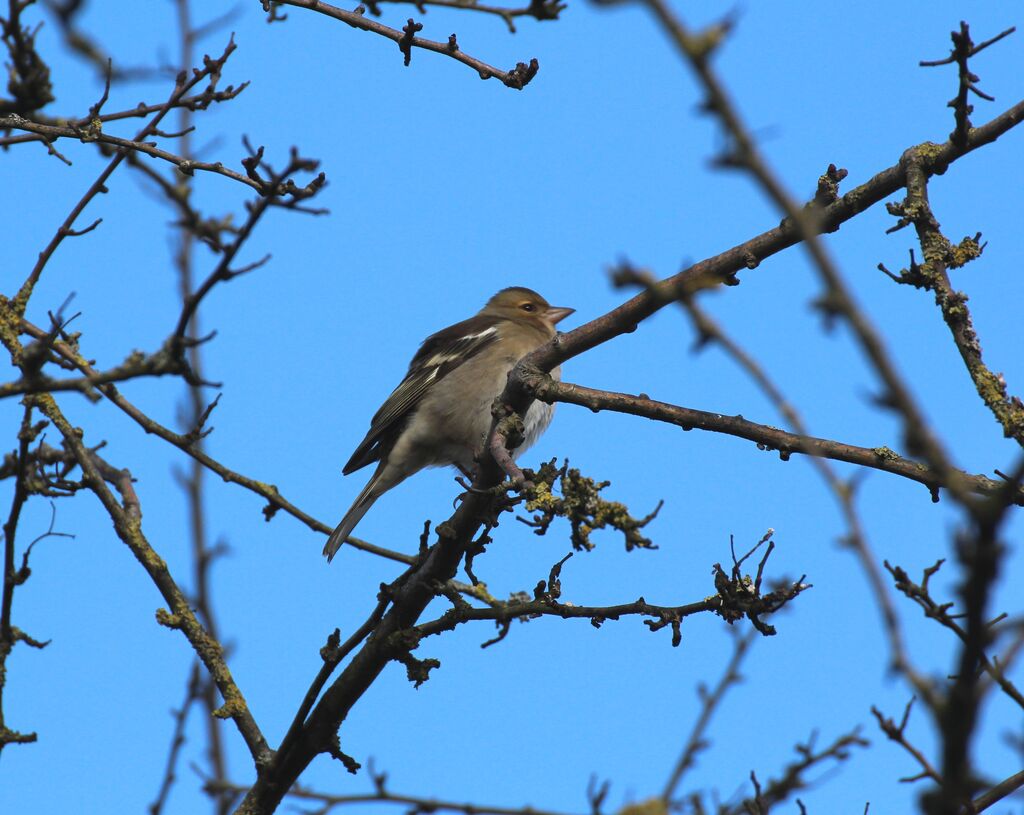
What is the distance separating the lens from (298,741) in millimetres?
4504

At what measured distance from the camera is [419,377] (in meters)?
8.69

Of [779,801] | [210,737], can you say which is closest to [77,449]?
[210,737]

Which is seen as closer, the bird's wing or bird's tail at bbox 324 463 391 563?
bird's tail at bbox 324 463 391 563

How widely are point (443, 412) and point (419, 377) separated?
1.80 ft

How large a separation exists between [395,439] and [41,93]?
5561 millimetres

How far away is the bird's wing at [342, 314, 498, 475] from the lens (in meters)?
8.48

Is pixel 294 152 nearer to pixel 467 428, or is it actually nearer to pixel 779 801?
pixel 779 801

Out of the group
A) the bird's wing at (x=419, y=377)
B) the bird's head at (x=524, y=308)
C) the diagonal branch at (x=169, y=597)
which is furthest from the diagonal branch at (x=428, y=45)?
the bird's head at (x=524, y=308)

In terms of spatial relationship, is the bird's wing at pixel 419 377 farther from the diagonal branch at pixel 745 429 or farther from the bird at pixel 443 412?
the diagonal branch at pixel 745 429

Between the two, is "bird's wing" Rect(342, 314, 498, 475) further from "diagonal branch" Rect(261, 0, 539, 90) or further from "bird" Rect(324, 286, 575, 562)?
"diagonal branch" Rect(261, 0, 539, 90)

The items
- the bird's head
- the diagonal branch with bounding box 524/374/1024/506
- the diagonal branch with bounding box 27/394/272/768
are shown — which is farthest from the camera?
the bird's head

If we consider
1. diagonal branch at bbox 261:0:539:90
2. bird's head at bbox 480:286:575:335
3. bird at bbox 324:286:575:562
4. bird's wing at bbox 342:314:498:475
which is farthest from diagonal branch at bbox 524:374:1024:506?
bird's head at bbox 480:286:575:335

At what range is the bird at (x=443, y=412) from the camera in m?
8.17

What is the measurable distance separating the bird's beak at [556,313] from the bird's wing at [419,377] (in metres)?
0.88
